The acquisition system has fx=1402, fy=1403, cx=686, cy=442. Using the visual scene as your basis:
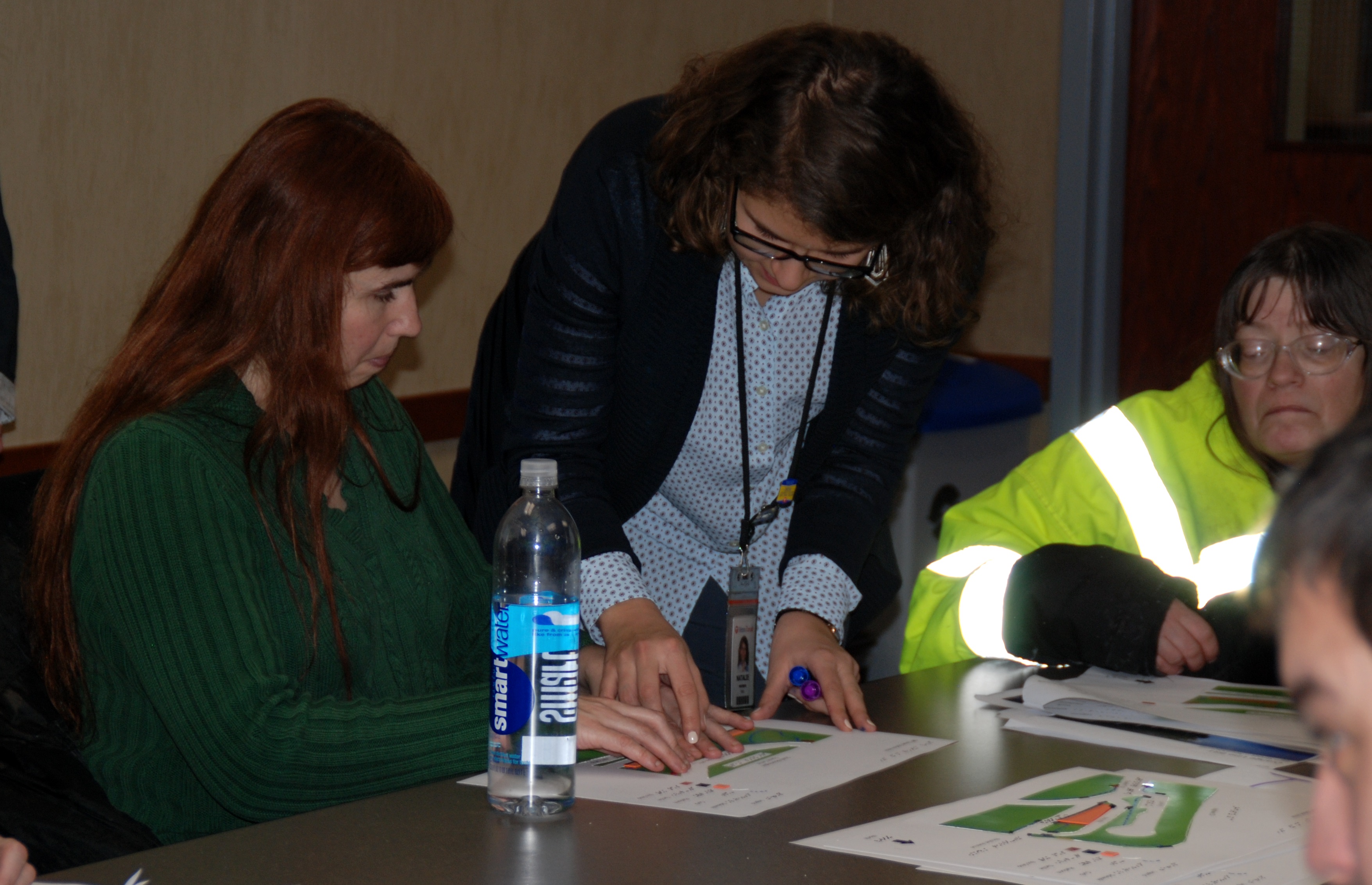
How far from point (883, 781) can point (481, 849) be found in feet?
1.26

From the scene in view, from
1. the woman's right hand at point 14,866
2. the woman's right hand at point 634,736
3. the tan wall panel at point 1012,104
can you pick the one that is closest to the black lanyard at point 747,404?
the woman's right hand at point 634,736

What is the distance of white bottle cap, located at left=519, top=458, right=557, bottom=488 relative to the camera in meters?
1.18

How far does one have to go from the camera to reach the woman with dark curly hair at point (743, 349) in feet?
4.88

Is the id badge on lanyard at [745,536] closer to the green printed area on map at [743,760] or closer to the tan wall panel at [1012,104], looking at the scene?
the green printed area on map at [743,760]

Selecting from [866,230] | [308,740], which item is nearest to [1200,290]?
[866,230]

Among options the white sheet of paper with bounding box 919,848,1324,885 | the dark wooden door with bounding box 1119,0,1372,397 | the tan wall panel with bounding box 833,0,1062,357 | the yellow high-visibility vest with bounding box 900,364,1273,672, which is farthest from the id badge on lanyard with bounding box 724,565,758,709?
the tan wall panel with bounding box 833,0,1062,357

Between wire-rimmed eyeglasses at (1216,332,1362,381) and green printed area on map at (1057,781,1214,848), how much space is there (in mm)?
710

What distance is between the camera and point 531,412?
1.66m

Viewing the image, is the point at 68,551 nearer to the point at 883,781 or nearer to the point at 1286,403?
the point at 883,781

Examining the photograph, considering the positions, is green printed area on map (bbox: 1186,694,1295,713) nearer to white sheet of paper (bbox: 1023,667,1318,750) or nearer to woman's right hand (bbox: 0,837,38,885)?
white sheet of paper (bbox: 1023,667,1318,750)

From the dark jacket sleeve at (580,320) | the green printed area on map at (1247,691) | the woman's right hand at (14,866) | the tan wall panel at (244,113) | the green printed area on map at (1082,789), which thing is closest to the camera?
the woman's right hand at (14,866)

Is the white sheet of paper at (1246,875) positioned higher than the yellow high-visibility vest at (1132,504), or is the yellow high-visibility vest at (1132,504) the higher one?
the yellow high-visibility vest at (1132,504)

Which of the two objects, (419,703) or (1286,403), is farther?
(1286,403)

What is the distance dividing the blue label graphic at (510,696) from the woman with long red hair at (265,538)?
0.14 metres
